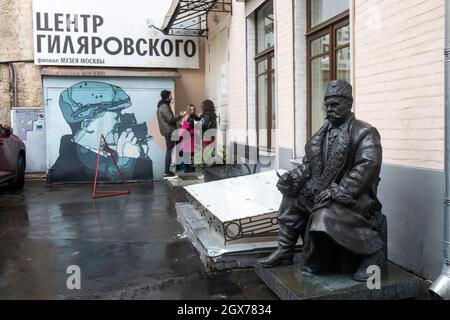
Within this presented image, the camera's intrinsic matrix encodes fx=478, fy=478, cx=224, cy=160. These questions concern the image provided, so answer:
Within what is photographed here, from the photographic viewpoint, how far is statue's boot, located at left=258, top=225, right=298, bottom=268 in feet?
12.6

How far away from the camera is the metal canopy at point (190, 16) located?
9.44m

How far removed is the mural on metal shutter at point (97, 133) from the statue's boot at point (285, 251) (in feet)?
25.3

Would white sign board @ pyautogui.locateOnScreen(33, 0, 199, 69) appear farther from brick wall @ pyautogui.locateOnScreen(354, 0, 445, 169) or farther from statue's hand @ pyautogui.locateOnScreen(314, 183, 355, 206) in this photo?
statue's hand @ pyautogui.locateOnScreen(314, 183, 355, 206)

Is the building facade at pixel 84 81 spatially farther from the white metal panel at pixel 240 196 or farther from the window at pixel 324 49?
the window at pixel 324 49

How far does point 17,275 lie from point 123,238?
5.07 ft

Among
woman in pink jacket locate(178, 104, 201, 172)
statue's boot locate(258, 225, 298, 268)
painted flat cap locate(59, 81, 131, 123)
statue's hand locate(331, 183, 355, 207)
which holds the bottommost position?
statue's boot locate(258, 225, 298, 268)

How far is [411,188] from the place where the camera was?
13.0 ft

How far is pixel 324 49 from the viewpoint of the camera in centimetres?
590

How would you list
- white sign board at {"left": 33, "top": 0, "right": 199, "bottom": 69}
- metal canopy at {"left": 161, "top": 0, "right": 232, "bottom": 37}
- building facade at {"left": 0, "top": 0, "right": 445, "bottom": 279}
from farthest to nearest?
white sign board at {"left": 33, "top": 0, "right": 199, "bottom": 69}, metal canopy at {"left": 161, "top": 0, "right": 232, "bottom": 37}, building facade at {"left": 0, "top": 0, "right": 445, "bottom": 279}

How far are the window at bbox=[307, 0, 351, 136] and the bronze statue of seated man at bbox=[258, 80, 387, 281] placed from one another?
1.78 meters

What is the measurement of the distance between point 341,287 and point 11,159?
26.9ft

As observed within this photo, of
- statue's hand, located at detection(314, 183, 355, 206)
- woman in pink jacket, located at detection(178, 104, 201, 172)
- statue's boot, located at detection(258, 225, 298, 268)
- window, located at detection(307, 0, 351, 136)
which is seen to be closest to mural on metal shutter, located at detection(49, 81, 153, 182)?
woman in pink jacket, located at detection(178, 104, 201, 172)

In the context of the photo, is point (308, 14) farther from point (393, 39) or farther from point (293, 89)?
point (393, 39)

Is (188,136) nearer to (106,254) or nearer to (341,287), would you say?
(106,254)
